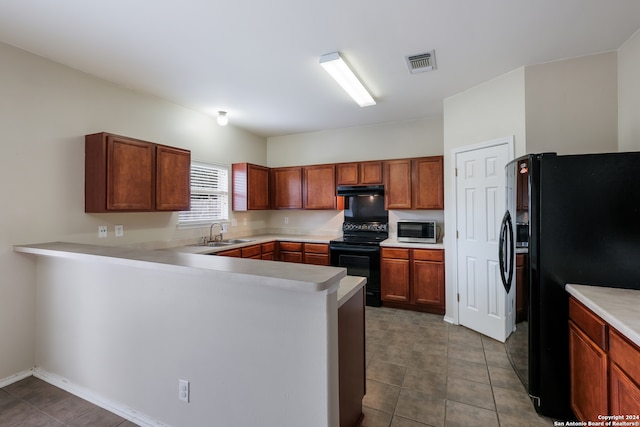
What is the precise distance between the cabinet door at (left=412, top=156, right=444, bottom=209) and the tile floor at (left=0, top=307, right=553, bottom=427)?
1.77 meters

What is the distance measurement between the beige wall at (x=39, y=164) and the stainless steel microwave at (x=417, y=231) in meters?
3.31

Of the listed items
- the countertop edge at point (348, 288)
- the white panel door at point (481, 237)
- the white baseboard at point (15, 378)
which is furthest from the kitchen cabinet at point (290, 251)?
the white baseboard at point (15, 378)

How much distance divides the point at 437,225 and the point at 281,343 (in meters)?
3.40

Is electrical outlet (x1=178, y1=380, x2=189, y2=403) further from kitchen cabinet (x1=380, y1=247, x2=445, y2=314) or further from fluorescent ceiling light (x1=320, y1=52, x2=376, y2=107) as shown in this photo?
kitchen cabinet (x1=380, y1=247, x2=445, y2=314)

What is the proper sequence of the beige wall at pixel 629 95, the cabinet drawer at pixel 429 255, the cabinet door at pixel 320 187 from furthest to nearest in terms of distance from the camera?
1. the cabinet door at pixel 320 187
2. the cabinet drawer at pixel 429 255
3. the beige wall at pixel 629 95

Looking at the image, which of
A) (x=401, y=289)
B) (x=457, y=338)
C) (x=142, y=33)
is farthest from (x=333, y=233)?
(x=142, y=33)

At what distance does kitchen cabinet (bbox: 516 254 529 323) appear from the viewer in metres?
1.97

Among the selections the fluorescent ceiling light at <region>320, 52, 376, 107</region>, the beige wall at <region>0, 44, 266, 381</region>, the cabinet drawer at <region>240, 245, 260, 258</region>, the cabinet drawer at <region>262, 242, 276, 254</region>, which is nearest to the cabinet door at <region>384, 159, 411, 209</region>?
the fluorescent ceiling light at <region>320, 52, 376, 107</region>

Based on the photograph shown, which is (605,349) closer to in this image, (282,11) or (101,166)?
(282,11)

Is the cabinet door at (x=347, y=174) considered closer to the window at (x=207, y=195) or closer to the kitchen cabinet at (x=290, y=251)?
the kitchen cabinet at (x=290, y=251)

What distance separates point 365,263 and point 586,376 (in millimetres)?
2554

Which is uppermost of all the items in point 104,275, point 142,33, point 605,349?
point 142,33

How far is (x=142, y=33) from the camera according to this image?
209 centimetres

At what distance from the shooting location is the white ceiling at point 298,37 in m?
1.84
